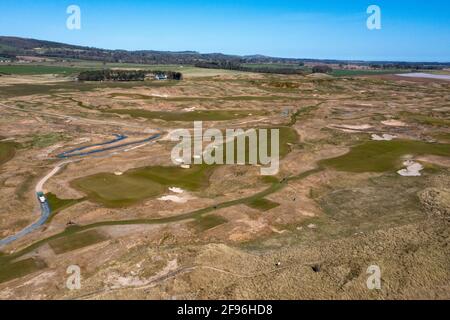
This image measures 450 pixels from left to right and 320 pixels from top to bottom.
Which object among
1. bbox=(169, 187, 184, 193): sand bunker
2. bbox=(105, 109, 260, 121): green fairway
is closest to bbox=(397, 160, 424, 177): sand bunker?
bbox=(169, 187, 184, 193): sand bunker

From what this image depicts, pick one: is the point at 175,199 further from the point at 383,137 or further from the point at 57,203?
the point at 383,137

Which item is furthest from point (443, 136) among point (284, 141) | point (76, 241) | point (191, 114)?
point (76, 241)

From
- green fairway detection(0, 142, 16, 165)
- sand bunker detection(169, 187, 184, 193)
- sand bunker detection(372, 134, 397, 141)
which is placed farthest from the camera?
sand bunker detection(372, 134, 397, 141)

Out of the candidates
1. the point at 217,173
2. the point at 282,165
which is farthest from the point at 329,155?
the point at 217,173

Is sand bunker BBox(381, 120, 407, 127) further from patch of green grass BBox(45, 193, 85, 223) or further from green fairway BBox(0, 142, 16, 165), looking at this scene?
green fairway BBox(0, 142, 16, 165)

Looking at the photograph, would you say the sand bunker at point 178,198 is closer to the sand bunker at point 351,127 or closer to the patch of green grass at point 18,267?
the patch of green grass at point 18,267

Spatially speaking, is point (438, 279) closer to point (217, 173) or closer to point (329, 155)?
point (217, 173)
